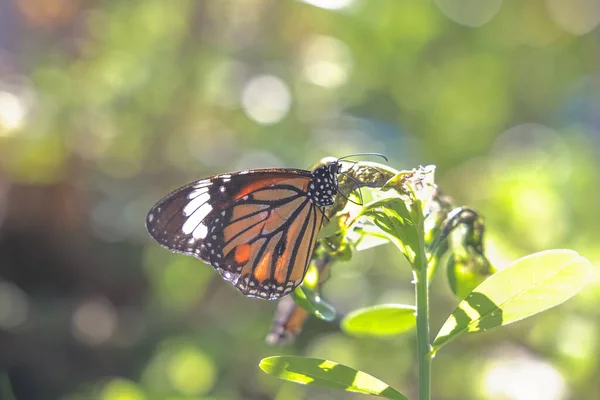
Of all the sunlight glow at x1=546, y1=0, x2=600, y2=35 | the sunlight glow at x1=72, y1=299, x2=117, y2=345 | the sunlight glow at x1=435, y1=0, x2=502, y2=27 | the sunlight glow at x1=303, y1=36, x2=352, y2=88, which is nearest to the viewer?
the sunlight glow at x1=72, y1=299, x2=117, y2=345

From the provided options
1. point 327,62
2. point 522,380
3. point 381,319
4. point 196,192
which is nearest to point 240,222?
point 196,192

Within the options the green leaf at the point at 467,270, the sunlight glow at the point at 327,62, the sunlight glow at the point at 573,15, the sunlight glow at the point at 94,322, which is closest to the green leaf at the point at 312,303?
the green leaf at the point at 467,270

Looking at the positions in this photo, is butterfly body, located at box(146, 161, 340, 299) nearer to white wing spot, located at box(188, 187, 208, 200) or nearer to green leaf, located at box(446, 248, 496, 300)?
white wing spot, located at box(188, 187, 208, 200)

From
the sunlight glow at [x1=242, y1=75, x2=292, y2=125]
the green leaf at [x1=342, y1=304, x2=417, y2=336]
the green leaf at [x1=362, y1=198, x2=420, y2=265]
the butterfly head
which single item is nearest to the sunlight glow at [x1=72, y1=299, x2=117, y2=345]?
the sunlight glow at [x1=242, y1=75, x2=292, y2=125]

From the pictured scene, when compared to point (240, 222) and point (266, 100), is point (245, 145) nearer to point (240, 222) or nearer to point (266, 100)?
point (266, 100)

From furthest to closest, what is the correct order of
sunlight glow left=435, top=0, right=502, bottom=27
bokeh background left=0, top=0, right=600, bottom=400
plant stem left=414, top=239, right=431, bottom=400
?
1. sunlight glow left=435, top=0, right=502, bottom=27
2. bokeh background left=0, top=0, right=600, bottom=400
3. plant stem left=414, top=239, right=431, bottom=400

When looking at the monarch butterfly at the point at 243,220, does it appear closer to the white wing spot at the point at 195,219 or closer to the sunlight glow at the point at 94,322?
the white wing spot at the point at 195,219

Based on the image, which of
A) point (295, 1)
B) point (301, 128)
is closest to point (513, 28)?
point (295, 1)
